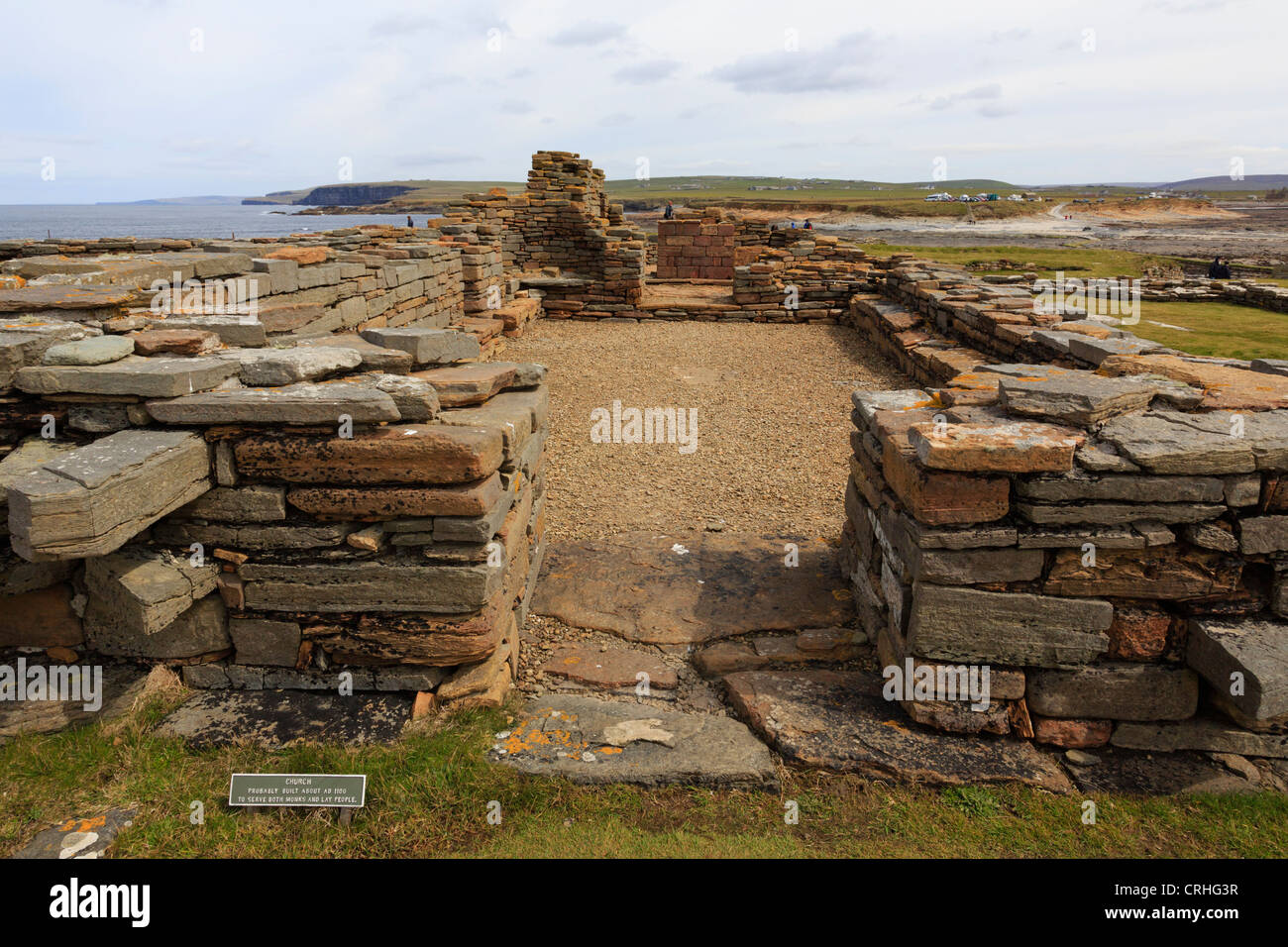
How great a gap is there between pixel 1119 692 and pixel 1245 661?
1.76 ft

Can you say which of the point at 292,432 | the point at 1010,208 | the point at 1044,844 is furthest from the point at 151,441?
the point at 1010,208

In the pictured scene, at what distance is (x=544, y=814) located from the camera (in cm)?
326

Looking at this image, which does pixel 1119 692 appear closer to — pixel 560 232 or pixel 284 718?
pixel 284 718

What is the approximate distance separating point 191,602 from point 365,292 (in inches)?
332

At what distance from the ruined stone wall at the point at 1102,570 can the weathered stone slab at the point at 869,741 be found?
128 mm

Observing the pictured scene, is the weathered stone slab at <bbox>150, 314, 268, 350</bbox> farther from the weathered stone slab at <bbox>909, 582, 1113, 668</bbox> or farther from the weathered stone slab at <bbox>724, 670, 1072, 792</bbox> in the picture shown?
the weathered stone slab at <bbox>909, 582, 1113, 668</bbox>

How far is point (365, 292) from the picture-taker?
11.3 m

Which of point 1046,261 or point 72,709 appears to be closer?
point 72,709

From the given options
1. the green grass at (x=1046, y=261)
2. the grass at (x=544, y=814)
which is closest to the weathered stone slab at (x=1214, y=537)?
the grass at (x=544, y=814)

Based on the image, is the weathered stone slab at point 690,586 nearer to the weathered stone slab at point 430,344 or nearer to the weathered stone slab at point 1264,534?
the weathered stone slab at point 430,344

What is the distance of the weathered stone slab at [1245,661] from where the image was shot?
330 centimetres

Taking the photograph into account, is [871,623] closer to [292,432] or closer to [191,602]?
[292,432]

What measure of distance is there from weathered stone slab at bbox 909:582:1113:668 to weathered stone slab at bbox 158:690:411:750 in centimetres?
263

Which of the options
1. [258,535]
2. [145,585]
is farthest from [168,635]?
[258,535]
